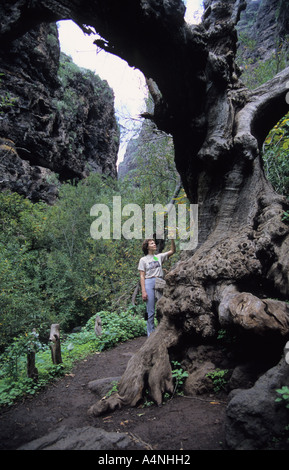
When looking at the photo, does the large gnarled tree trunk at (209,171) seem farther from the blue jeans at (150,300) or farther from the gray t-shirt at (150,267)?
the blue jeans at (150,300)

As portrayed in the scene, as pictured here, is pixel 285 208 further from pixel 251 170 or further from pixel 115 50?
pixel 115 50

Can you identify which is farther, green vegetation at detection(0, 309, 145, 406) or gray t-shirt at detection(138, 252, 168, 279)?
gray t-shirt at detection(138, 252, 168, 279)

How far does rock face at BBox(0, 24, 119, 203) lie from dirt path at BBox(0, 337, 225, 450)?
46.5ft

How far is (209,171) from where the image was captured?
4348 millimetres

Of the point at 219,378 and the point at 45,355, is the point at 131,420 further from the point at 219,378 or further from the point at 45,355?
the point at 45,355

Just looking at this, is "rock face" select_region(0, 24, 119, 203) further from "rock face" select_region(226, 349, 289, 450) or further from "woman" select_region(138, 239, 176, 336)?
"rock face" select_region(226, 349, 289, 450)

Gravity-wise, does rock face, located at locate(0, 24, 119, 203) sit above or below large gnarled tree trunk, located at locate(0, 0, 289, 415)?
above

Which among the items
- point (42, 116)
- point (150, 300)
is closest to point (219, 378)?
point (150, 300)

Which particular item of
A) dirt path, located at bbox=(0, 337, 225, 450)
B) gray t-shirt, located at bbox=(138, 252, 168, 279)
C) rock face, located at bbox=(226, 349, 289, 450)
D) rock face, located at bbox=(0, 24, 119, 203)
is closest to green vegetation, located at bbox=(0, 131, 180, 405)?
dirt path, located at bbox=(0, 337, 225, 450)

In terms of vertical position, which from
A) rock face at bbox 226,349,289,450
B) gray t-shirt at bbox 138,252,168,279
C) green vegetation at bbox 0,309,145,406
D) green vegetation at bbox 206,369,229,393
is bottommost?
green vegetation at bbox 0,309,145,406

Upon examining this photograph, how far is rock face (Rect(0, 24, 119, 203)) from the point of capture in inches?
743

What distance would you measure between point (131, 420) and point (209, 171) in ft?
11.8

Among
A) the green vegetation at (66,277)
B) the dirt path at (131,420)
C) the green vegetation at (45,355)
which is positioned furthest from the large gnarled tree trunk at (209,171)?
the green vegetation at (66,277)
